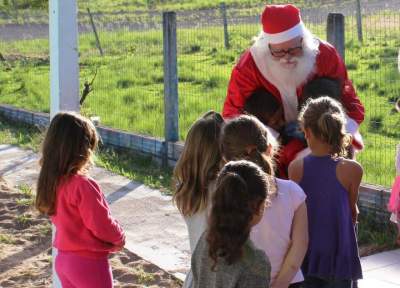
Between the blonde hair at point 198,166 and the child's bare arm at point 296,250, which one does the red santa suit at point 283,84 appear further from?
the child's bare arm at point 296,250

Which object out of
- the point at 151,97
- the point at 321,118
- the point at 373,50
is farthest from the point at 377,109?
the point at 321,118

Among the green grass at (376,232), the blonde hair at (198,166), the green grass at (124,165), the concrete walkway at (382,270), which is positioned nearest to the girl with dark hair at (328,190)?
the blonde hair at (198,166)

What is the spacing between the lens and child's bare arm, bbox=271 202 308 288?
363 cm

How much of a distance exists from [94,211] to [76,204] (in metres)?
0.12

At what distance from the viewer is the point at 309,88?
457 cm

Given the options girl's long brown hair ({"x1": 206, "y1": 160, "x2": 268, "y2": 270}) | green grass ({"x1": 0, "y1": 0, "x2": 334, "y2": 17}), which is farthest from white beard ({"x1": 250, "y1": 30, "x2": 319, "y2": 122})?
green grass ({"x1": 0, "y1": 0, "x2": 334, "y2": 17})

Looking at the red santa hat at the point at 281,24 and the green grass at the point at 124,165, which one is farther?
the green grass at the point at 124,165

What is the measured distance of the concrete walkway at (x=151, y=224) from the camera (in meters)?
5.83

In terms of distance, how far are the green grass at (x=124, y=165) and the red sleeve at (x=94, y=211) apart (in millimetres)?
3747

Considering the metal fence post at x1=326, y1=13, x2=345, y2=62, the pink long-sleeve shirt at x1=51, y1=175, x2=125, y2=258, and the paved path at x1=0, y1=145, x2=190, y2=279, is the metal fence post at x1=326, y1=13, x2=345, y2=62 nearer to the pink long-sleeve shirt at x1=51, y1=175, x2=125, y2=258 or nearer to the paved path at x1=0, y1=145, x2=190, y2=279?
the paved path at x1=0, y1=145, x2=190, y2=279

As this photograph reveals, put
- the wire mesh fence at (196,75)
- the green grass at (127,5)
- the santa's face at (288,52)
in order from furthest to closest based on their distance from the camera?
the green grass at (127,5)
the wire mesh fence at (196,75)
the santa's face at (288,52)

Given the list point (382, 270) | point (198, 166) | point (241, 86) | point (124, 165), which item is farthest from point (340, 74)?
point (124, 165)

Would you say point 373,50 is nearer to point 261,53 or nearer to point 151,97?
point 151,97

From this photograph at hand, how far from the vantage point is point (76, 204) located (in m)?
4.08
